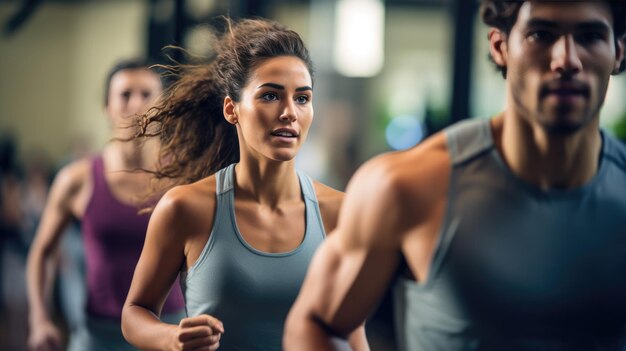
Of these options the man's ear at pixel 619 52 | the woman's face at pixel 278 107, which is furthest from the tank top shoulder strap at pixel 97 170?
the man's ear at pixel 619 52

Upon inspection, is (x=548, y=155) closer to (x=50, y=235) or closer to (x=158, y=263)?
(x=158, y=263)

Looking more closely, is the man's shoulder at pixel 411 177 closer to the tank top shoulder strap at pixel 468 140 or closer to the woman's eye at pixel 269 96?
the tank top shoulder strap at pixel 468 140

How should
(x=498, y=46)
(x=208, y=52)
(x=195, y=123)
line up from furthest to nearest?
(x=208, y=52) → (x=195, y=123) → (x=498, y=46)

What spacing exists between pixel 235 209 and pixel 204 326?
0.91 ft

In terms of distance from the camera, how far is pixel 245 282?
71.5 inches

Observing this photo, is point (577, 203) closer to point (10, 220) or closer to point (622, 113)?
point (622, 113)

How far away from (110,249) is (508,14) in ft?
5.93

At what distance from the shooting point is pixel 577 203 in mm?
1387

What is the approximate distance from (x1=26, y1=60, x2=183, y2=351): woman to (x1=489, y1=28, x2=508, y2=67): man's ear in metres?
1.39

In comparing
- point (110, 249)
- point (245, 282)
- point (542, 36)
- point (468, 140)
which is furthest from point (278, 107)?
point (110, 249)

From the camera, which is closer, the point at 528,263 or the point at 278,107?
the point at 528,263

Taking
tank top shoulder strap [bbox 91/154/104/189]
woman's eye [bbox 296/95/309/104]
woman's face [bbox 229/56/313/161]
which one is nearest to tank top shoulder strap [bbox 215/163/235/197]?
woman's face [bbox 229/56/313/161]

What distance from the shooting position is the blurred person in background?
4.48 feet

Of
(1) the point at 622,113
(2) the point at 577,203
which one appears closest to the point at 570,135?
(2) the point at 577,203
